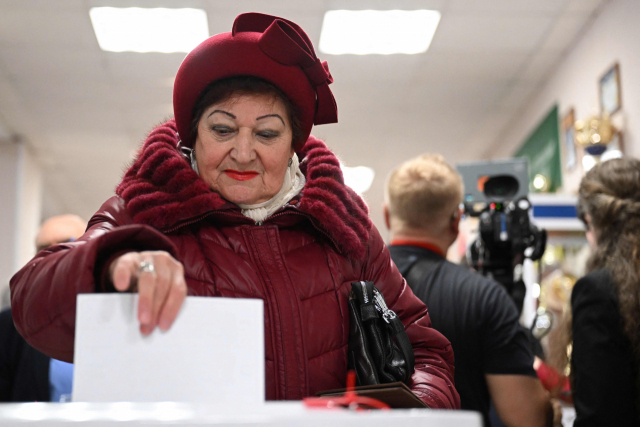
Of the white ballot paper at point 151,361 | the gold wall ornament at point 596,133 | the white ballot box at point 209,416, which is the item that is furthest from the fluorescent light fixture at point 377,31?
the white ballot box at point 209,416

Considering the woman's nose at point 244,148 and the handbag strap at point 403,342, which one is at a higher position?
the woman's nose at point 244,148

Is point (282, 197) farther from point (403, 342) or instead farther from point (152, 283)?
point (152, 283)

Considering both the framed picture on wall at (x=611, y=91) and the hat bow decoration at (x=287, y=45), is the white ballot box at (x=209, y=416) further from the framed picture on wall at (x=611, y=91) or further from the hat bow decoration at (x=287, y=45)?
the framed picture on wall at (x=611, y=91)

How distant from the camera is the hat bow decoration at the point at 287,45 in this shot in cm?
116

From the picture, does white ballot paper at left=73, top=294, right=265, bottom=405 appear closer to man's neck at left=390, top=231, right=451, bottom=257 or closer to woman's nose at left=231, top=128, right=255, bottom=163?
woman's nose at left=231, top=128, right=255, bottom=163

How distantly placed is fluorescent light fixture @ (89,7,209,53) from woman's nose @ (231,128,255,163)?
9.55 feet

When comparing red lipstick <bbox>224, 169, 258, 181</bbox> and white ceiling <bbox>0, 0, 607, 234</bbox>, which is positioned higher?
white ceiling <bbox>0, 0, 607, 234</bbox>

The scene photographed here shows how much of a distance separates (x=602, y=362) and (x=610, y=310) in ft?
0.44

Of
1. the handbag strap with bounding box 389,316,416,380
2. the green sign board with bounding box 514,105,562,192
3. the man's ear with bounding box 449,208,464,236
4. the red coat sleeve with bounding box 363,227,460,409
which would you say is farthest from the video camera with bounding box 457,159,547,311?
the green sign board with bounding box 514,105,562,192

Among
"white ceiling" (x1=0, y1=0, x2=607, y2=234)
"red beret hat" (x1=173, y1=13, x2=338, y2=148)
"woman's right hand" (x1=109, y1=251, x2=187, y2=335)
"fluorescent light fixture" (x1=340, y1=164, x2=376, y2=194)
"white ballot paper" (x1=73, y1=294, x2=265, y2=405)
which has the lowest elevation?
"white ballot paper" (x1=73, y1=294, x2=265, y2=405)

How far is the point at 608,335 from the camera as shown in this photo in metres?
1.69

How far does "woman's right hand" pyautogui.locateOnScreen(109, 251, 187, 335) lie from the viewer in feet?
2.26

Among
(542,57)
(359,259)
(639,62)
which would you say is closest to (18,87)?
(542,57)

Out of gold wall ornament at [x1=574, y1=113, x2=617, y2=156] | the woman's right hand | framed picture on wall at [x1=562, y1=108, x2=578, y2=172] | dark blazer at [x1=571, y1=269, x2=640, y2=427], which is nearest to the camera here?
the woman's right hand
